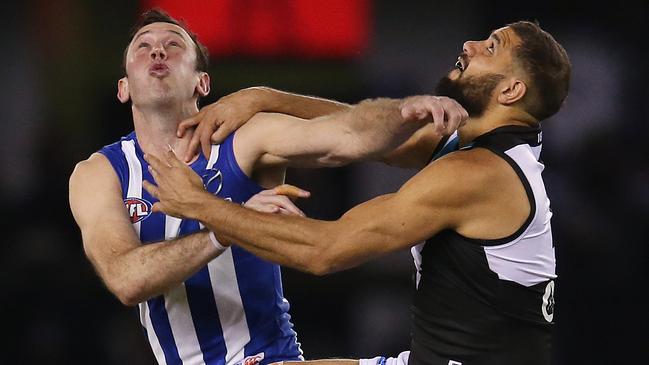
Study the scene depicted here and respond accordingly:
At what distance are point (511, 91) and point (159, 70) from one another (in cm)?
129

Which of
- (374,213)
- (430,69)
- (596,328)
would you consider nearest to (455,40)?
(430,69)

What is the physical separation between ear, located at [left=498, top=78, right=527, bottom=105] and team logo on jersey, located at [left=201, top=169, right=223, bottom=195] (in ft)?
3.41

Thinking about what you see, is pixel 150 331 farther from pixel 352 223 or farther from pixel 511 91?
pixel 511 91

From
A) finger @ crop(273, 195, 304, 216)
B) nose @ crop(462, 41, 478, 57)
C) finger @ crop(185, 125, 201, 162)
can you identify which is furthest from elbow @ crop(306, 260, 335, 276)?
nose @ crop(462, 41, 478, 57)

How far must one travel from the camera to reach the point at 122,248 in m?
4.18

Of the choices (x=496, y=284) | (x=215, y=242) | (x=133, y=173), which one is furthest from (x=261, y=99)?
(x=496, y=284)

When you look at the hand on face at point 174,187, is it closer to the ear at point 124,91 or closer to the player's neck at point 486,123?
the ear at point 124,91

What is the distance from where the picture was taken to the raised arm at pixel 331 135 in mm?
4059

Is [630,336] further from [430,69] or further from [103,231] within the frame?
[103,231]

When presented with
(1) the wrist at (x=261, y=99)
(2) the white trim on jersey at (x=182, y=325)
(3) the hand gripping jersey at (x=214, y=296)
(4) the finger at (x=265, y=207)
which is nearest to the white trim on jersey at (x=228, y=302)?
(3) the hand gripping jersey at (x=214, y=296)

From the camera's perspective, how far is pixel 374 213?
3.98 metres

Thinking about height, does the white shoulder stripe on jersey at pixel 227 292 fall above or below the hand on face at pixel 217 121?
below

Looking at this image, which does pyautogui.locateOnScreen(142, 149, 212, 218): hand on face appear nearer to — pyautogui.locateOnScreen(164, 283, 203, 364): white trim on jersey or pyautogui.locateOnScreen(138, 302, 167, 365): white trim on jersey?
pyautogui.locateOnScreen(164, 283, 203, 364): white trim on jersey

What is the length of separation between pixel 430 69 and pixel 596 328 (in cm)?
188
